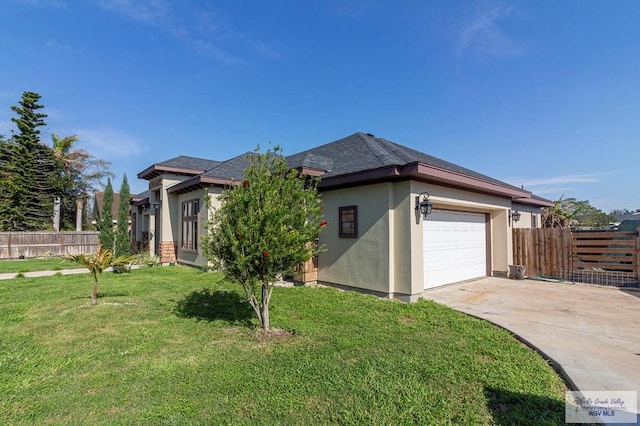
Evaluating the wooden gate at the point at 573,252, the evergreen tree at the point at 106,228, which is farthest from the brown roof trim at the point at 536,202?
the evergreen tree at the point at 106,228

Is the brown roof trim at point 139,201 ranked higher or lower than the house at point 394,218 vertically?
higher

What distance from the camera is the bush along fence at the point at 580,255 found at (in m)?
9.27

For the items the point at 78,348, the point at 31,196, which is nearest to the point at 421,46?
the point at 78,348

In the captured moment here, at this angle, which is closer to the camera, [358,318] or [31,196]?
[358,318]

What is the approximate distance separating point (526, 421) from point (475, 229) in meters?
8.64

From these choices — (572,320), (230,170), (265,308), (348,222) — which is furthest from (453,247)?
(230,170)

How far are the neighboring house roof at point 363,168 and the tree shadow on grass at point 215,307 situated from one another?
2.54 meters

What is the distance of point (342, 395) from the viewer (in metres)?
2.94

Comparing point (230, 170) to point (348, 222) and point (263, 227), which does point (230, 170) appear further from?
point (263, 227)

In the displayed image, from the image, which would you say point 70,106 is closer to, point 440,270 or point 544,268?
point 440,270

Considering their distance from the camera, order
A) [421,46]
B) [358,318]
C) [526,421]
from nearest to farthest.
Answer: [526,421], [358,318], [421,46]

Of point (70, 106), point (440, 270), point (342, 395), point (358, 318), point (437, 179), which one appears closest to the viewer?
point (342, 395)

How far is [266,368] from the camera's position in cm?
350

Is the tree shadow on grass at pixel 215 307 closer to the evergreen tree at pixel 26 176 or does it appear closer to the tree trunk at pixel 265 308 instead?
the tree trunk at pixel 265 308
